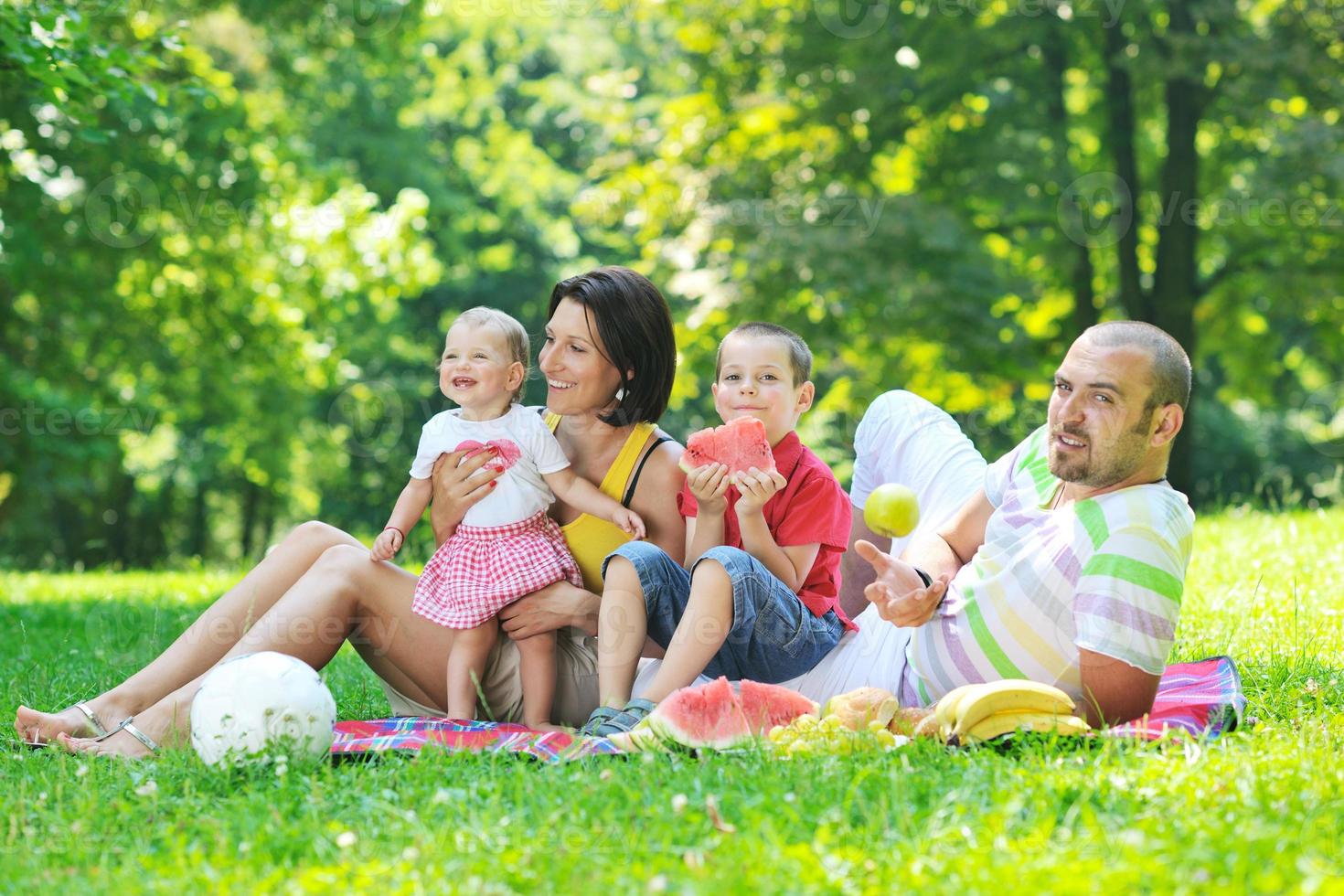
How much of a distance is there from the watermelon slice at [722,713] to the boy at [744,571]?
0.20m

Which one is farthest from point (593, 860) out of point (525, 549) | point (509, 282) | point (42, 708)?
point (509, 282)

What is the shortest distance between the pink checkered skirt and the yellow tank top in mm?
68

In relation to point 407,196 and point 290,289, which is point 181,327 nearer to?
point 290,289

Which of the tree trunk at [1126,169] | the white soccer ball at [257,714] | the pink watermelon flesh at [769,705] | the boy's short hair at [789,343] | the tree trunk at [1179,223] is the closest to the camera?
the white soccer ball at [257,714]

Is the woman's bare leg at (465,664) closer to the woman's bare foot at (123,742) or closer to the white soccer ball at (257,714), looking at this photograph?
the white soccer ball at (257,714)

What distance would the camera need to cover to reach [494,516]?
14.5 feet

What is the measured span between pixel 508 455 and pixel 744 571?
39.6 inches

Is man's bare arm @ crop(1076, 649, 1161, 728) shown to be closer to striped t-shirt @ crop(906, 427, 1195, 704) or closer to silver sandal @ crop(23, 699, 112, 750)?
striped t-shirt @ crop(906, 427, 1195, 704)

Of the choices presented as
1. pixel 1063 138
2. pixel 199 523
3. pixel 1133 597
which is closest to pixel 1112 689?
pixel 1133 597

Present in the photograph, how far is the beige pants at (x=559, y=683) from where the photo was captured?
4.46 metres

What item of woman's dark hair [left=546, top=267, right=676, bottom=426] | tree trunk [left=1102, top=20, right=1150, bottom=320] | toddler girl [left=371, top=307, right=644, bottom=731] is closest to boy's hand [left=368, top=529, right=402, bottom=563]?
toddler girl [left=371, top=307, right=644, bottom=731]

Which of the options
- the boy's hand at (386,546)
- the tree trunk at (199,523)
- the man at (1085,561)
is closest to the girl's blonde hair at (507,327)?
the boy's hand at (386,546)

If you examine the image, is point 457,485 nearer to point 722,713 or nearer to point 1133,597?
point 722,713

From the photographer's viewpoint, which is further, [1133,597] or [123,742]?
[123,742]
